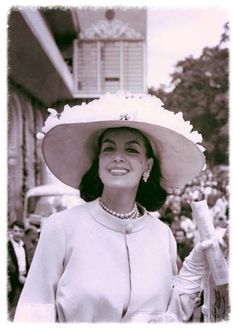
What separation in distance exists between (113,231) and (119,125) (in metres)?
0.34

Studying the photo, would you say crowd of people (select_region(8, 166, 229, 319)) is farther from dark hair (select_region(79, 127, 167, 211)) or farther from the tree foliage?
the tree foliage

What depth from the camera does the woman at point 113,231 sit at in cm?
195

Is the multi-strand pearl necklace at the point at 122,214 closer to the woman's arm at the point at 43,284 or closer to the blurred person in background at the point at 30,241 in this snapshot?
the woman's arm at the point at 43,284

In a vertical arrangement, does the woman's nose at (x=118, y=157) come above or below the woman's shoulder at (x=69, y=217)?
above

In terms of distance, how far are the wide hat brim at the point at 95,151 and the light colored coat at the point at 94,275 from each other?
221 mm

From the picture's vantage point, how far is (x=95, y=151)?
2234 millimetres

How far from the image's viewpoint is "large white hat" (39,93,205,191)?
2.03m

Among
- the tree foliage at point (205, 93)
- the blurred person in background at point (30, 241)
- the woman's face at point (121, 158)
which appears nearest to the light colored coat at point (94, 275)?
the woman's face at point (121, 158)

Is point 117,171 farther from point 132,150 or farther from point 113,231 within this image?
point 113,231

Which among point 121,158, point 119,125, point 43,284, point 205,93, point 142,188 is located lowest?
point 43,284

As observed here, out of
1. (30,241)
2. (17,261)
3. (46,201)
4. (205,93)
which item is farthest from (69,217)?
(205,93)

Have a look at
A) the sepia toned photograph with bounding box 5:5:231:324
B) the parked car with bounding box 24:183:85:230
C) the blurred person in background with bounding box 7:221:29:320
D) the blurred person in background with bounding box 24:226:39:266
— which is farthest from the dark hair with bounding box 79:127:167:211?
the parked car with bounding box 24:183:85:230

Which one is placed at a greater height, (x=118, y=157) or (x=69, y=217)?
(x=118, y=157)
